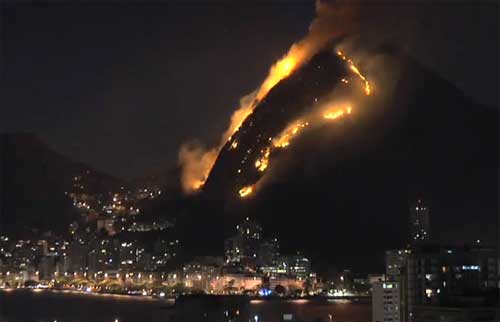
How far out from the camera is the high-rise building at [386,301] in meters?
8.19

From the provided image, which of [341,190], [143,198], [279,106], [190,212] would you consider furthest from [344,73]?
[143,198]

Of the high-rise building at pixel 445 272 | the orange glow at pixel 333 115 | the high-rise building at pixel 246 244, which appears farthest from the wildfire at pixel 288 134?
the high-rise building at pixel 445 272

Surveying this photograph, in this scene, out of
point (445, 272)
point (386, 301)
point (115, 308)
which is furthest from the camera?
point (115, 308)

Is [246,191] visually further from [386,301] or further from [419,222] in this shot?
[386,301]

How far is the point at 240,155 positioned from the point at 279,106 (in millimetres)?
1213

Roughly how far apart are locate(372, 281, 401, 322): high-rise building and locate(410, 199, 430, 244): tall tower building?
5.21 metres

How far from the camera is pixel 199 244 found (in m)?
17.4

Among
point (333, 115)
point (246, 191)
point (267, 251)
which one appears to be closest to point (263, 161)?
point (246, 191)

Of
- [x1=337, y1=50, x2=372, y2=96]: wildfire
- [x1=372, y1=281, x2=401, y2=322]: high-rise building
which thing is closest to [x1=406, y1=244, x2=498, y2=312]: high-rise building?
[x1=372, y1=281, x2=401, y2=322]: high-rise building

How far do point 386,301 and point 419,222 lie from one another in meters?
6.36

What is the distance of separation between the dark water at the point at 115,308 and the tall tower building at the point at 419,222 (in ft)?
5.43

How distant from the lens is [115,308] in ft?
41.8

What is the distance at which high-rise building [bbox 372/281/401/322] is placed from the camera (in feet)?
26.9

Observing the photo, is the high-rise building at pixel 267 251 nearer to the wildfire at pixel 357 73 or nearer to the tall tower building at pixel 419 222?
the tall tower building at pixel 419 222
